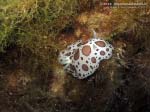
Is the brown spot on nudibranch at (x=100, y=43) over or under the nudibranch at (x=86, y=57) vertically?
A: over

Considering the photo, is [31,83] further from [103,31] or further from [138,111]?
[138,111]

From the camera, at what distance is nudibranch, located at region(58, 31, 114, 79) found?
2.45 meters

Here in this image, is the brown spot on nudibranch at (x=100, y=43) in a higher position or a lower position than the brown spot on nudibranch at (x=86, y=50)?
higher

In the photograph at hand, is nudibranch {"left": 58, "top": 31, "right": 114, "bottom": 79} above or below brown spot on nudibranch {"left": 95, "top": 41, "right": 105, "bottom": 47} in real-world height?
below

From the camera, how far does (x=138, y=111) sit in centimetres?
260

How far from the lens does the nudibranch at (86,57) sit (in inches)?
96.3

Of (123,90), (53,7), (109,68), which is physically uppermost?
(53,7)

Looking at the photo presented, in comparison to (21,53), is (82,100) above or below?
below

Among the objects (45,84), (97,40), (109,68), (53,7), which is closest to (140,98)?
(109,68)

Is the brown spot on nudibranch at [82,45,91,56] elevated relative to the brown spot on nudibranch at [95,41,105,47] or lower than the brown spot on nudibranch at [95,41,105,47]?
lower

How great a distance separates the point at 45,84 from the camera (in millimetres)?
2465

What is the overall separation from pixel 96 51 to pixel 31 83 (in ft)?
1.68

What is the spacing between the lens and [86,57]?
8.08 ft

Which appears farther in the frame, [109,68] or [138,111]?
[138,111]
